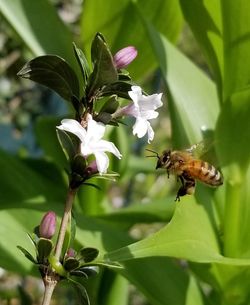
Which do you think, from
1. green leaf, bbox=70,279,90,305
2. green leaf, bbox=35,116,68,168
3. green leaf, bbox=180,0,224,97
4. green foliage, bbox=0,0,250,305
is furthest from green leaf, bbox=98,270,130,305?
green leaf, bbox=70,279,90,305

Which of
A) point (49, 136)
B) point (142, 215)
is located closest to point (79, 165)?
point (142, 215)

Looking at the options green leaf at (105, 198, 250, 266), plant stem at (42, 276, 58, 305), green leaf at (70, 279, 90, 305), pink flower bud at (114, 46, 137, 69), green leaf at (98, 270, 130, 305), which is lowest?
green leaf at (98, 270, 130, 305)

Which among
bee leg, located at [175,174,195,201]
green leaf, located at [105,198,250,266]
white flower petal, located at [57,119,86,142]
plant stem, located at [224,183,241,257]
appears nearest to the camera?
white flower petal, located at [57,119,86,142]

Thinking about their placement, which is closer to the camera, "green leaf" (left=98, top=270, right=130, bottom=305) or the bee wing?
the bee wing

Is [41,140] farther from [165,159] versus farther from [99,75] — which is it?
[99,75]

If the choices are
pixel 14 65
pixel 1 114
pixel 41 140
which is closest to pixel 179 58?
pixel 41 140

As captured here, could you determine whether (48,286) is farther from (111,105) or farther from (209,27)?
(209,27)

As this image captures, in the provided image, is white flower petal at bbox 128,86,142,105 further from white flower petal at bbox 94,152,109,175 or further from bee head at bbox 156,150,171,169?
bee head at bbox 156,150,171,169
